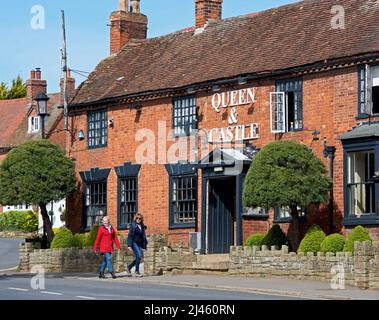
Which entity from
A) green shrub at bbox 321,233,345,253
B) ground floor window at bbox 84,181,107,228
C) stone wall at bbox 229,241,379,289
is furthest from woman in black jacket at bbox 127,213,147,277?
ground floor window at bbox 84,181,107,228

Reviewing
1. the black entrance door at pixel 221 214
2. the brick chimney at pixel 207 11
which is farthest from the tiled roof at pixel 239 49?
the black entrance door at pixel 221 214

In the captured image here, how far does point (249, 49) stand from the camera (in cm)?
4228

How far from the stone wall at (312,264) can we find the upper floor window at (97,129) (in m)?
12.8

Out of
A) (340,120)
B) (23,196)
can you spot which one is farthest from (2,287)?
(23,196)

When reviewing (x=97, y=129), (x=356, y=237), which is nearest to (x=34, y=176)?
(x=97, y=129)

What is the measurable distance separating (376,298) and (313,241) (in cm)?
744

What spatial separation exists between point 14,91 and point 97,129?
54.4 m

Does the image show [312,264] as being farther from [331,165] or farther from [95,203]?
[95,203]

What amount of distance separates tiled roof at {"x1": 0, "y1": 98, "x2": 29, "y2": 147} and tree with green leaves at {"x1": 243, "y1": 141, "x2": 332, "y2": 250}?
142 ft

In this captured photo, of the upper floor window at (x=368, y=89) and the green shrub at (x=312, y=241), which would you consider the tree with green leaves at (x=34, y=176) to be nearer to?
the green shrub at (x=312, y=241)

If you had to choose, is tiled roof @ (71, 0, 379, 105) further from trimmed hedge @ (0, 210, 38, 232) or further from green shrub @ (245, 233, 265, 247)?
trimmed hedge @ (0, 210, 38, 232)

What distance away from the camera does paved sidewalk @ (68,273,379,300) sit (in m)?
28.6

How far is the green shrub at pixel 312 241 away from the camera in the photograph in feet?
115

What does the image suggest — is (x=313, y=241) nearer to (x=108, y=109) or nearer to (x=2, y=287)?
(x=2, y=287)
